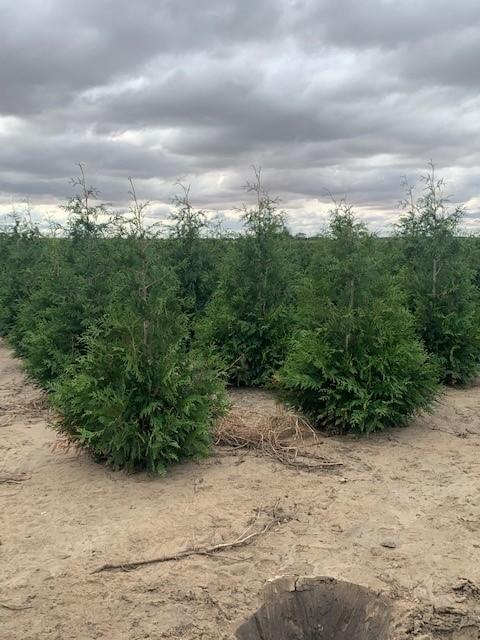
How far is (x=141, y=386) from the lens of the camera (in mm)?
5512

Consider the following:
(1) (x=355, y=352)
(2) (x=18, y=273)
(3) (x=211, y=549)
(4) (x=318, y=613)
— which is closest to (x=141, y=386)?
(3) (x=211, y=549)

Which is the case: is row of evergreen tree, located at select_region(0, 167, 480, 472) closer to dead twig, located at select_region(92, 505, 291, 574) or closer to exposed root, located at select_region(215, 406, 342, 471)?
exposed root, located at select_region(215, 406, 342, 471)

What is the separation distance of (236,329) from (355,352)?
278 cm

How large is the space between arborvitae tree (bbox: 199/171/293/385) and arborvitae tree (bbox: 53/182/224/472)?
11.0 ft

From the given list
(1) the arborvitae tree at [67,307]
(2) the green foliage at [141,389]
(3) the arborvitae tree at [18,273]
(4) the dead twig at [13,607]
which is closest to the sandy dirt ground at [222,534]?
(4) the dead twig at [13,607]

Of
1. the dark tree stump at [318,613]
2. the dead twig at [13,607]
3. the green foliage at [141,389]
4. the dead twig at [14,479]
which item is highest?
the green foliage at [141,389]

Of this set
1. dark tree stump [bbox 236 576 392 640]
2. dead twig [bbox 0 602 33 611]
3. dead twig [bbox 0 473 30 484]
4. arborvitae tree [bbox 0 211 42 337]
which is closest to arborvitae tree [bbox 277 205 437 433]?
dead twig [bbox 0 473 30 484]

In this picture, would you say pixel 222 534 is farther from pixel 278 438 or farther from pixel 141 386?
pixel 278 438

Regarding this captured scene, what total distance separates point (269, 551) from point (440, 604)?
1.16 metres

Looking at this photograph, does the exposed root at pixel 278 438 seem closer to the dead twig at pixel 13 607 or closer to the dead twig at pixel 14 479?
the dead twig at pixel 14 479

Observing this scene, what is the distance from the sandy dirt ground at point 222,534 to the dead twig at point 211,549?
1.7 inches

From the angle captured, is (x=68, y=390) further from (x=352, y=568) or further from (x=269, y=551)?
(x=352, y=568)

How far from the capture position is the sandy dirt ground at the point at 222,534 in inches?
136

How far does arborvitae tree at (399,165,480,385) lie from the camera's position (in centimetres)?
927
